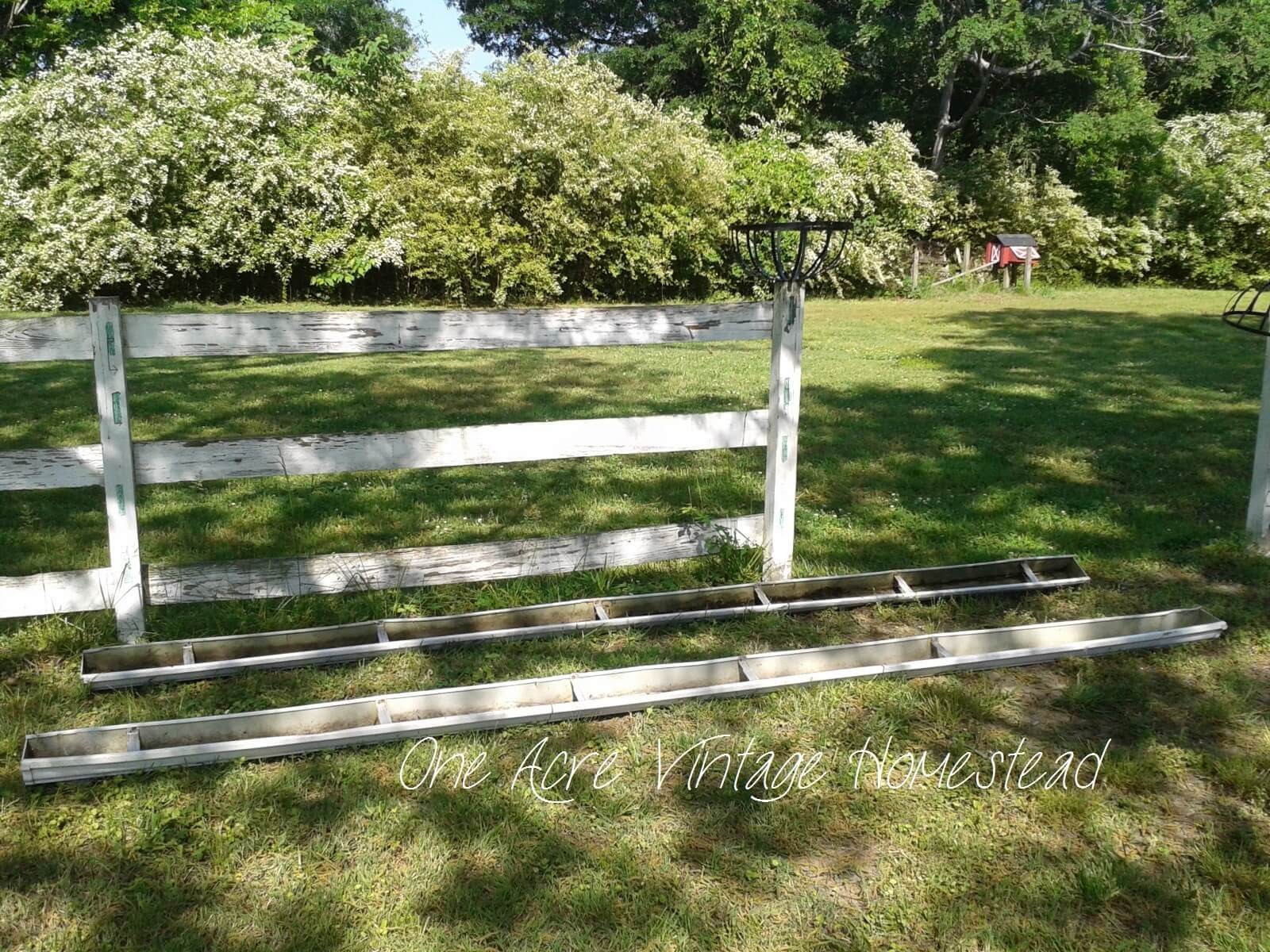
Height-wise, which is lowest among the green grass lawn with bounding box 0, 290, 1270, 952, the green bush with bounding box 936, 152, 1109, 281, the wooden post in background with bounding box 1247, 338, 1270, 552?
the green grass lawn with bounding box 0, 290, 1270, 952

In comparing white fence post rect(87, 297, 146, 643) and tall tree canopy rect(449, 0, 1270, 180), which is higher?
tall tree canopy rect(449, 0, 1270, 180)

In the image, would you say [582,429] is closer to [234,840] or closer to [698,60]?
[234,840]

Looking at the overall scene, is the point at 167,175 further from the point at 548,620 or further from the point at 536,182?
the point at 548,620

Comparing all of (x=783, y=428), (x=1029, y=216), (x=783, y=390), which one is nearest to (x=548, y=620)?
(x=783, y=428)

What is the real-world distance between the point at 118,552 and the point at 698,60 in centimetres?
3084

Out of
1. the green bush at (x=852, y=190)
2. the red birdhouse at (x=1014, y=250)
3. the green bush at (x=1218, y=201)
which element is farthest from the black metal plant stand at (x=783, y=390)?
the green bush at (x=1218, y=201)

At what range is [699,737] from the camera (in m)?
3.39

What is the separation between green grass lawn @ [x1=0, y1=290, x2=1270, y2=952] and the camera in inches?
101

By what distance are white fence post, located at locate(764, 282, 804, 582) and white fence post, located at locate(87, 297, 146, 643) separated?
250cm

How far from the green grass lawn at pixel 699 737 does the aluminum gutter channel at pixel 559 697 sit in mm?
63

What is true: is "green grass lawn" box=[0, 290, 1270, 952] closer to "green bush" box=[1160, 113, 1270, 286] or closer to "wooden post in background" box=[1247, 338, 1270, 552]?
"wooden post in background" box=[1247, 338, 1270, 552]

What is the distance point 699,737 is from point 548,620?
1.04m

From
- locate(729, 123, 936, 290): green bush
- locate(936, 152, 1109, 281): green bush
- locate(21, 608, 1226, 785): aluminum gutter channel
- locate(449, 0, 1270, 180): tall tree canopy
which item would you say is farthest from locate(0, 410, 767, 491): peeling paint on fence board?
locate(936, 152, 1109, 281): green bush

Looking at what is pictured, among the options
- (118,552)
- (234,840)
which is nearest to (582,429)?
(118,552)
